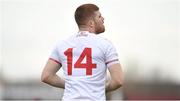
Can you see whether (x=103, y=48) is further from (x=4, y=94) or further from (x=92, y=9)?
(x=4, y=94)

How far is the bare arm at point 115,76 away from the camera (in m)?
3.53

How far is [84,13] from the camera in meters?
3.59

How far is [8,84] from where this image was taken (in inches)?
561

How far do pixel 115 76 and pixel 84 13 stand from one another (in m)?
0.41

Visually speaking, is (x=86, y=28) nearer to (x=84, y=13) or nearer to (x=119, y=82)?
(x=84, y=13)

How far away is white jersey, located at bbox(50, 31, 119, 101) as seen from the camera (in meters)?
3.52

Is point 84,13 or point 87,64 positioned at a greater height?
point 84,13

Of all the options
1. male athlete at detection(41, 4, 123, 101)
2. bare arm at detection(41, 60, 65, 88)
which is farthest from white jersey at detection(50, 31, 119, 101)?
bare arm at detection(41, 60, 65, 88)

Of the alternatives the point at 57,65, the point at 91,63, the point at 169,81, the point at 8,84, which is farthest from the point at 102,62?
the point at 169,81

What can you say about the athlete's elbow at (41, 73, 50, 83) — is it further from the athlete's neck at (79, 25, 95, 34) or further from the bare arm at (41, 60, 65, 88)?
the athlete's neck at (79, 25, 95, 34)

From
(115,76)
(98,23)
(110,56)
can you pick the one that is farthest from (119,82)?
(98,23)

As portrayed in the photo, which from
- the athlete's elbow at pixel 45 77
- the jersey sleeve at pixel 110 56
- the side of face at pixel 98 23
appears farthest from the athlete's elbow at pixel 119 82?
the athlete's elbow at pixel 45 77

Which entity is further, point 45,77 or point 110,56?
point 45,77

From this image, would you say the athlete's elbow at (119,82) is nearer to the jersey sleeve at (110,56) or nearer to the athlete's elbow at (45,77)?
the jersey sleeve at (110,56)
